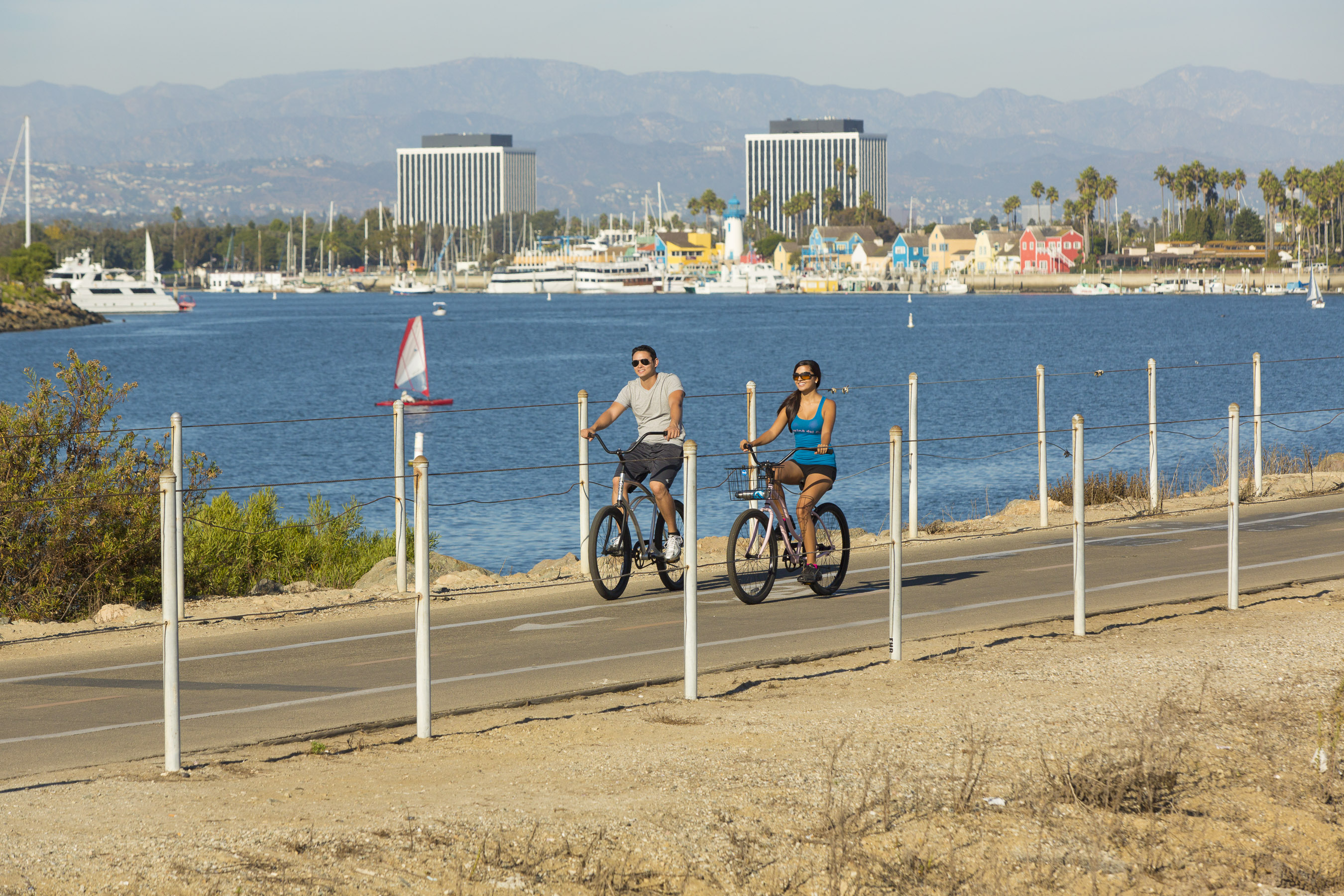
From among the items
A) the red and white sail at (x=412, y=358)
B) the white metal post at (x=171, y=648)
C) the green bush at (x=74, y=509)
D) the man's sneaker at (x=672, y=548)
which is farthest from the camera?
the red and white sail at (x=412, y=358)

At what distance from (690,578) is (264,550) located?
9.26m

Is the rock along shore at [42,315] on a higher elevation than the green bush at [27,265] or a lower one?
lower

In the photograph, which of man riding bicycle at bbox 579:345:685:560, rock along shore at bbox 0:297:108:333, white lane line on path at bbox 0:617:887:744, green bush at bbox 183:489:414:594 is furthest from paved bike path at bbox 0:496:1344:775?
rock along shore at bbox 0:297:108:333

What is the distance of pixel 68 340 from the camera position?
11638 cm

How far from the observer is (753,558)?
13.0 m

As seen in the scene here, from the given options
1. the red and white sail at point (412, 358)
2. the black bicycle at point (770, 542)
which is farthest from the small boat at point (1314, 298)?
the black bicycle at point (770, 542)

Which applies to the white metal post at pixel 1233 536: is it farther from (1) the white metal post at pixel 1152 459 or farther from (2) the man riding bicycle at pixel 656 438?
(1) the white metal post at pixel 1152 459

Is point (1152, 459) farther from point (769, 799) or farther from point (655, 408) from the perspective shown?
point (769, 799)

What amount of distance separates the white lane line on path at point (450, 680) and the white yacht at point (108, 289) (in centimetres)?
14447

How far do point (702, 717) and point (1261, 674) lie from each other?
397 centimetres

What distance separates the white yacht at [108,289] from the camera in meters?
151

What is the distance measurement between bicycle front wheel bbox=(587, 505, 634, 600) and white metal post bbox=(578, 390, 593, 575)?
921mm

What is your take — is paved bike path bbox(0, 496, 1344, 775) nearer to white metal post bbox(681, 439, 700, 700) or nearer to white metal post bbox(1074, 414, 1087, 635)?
white metal post bbox(1074, 414, 1087, 635)

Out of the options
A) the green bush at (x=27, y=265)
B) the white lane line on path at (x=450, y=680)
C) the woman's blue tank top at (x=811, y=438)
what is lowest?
the white lane line on path at (x=450, y=680)
